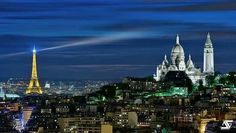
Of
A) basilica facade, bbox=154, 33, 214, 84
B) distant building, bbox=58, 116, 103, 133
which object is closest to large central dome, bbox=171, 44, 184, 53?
basilica facade, bbox=154, 33, 214, 84

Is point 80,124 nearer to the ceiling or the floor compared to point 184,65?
nearer to the floor

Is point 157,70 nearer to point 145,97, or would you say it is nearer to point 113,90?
point 113,90

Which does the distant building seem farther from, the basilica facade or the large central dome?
the large central dome

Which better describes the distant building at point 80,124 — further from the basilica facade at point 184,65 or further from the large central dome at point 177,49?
the large central dome at point 177,49

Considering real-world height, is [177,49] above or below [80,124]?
above

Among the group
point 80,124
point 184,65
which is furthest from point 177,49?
point 80,124

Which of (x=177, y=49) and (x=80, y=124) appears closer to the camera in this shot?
(x=80, y=124)

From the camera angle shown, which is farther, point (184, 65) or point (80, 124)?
point (184, 65)

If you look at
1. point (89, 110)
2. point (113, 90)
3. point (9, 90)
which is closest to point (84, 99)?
point (113, 90)

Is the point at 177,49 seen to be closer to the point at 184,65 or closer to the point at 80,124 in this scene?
the point at 184,65
